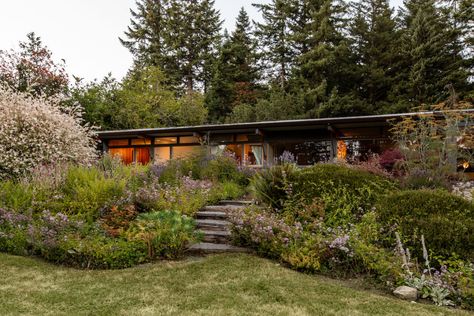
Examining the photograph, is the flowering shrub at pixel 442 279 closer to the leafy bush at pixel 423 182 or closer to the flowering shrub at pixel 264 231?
the flowering shrub at pixel 264 231

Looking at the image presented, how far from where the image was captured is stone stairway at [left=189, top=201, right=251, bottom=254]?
6.38 metres

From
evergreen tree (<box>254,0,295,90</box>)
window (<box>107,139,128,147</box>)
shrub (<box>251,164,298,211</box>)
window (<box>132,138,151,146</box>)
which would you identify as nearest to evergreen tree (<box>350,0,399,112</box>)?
evergreen tree (<box>254,0,295,90</box>)

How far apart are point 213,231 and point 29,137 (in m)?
6.11

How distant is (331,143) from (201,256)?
11763 millimetres

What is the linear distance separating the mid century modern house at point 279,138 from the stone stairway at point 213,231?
7.35 meters

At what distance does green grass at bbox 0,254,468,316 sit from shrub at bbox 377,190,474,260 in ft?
3.96

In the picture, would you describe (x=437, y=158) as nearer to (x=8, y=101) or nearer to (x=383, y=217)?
(x=383, y=217)

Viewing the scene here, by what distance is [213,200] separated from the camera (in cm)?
915

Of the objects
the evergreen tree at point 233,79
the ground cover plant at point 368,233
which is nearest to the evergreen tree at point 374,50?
the evergreen tree at point 233,79

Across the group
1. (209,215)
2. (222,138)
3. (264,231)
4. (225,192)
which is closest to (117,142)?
(222,138)

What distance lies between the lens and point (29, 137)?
9.82 metres

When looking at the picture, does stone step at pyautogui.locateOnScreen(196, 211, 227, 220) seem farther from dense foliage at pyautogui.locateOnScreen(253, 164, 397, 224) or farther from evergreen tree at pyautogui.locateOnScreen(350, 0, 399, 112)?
evergreen tree at pyautogui.locateOnScreen(350, 0, 399, 112)

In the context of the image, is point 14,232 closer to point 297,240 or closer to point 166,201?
point 166,201

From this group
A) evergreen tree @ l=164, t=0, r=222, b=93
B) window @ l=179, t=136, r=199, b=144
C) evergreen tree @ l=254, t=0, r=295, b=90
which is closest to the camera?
window @ l=179, t=136, r=199, b=144
